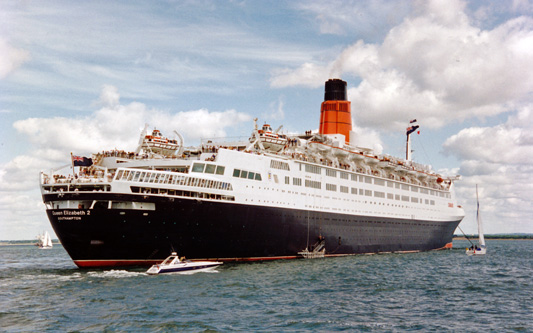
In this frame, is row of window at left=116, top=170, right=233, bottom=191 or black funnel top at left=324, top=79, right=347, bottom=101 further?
black funnel top at left=324, top=79, right=347, bottom=101

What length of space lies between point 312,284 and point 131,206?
1563 centimetres

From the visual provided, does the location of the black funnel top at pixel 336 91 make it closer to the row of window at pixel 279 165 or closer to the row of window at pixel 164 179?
the row of window at pixel 279 165

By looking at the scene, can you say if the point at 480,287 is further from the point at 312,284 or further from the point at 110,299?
the point at 110,299

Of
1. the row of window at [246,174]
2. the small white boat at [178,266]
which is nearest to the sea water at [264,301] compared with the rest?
the small white boat at [178,266]

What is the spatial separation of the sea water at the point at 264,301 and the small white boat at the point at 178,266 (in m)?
1.26

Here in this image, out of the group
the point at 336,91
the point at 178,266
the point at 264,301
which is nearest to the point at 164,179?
the point at 178,266

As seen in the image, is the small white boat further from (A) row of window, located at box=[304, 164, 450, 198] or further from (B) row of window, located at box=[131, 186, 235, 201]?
(A) row of window, located at box=[304, 164, 450, 198]

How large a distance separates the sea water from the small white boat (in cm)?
126

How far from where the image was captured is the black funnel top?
70.6 metres

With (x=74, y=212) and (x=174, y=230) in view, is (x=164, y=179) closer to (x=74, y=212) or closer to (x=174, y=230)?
(x=174, y=230)

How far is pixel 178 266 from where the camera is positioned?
37438 mm

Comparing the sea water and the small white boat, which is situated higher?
the small white boat

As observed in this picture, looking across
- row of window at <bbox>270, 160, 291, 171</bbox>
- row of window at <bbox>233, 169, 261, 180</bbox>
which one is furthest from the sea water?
row of window at <bbox>270, 160, 291, 171</bbox>

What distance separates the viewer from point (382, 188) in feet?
216
